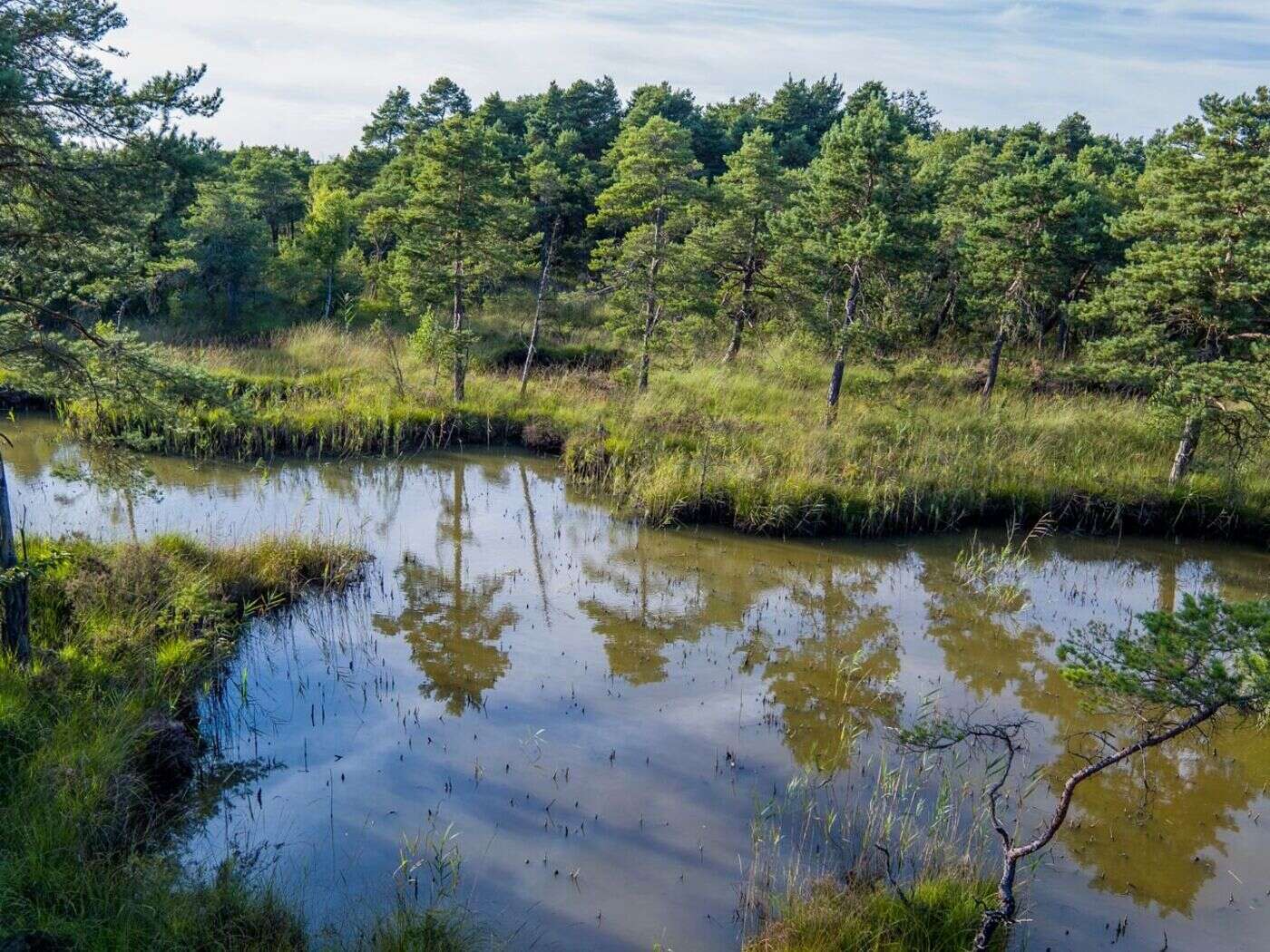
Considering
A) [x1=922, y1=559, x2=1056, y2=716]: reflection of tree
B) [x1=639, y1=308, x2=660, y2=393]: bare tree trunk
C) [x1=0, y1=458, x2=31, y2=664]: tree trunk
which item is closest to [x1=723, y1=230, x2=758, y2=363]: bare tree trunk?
[x1=639, y1=308, x2=660, y2=393]: bare tree trunk

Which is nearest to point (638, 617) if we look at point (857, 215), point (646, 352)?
point (646, 352)

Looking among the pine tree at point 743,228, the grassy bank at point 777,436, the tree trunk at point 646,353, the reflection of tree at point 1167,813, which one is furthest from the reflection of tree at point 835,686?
the pine tree at point 743,228

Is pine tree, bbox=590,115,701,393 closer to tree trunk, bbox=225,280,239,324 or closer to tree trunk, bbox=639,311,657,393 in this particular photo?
tree trunk, bbox=639,311,657,393

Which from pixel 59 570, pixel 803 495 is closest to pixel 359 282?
pixel 803 495

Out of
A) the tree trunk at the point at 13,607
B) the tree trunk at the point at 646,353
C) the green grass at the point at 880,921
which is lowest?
the green grass at the point at 880,921

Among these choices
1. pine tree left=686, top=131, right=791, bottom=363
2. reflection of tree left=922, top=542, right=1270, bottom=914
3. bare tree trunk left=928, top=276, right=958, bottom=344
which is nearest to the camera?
reflection of tree left=922, top=542, right=1270, bottom=914

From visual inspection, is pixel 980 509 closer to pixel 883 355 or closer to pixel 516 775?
pixel 883 355

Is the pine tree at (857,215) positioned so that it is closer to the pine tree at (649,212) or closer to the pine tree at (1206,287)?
the pine tree at (649,212)
